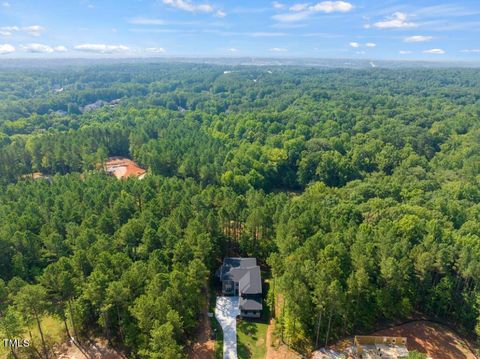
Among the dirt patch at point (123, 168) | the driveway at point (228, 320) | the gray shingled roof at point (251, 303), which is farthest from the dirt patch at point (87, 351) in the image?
the dirt patch at point (123, 168)

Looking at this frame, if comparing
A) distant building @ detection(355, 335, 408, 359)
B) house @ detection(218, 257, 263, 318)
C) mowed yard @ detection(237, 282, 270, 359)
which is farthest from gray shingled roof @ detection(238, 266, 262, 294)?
distant building @ detection(355, 335, 408, 359)

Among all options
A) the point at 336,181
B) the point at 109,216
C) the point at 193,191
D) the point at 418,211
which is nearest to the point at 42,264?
the point at 109,216

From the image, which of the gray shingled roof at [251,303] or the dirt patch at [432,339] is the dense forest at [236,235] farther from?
the gray shingled roof at [251,303]

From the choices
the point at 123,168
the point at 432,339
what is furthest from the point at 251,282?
the point at 123,168

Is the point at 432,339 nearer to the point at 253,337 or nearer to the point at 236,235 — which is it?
the point at 253,337

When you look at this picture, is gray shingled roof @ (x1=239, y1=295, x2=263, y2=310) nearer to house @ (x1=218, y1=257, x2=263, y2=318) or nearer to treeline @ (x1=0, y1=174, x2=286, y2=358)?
house @ (x1=218, y1=257, x2=263, y2=318)

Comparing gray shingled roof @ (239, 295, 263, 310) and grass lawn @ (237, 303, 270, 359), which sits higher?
gray shingled roof @ (239, 295, 263, 310)
